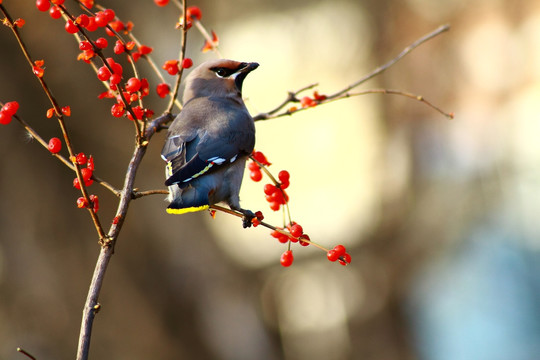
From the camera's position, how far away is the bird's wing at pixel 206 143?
2.23m

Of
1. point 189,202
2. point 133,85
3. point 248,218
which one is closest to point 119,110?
point 133,85

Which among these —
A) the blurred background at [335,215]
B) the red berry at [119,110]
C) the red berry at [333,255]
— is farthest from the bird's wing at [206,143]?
the blurred background at [335,215]

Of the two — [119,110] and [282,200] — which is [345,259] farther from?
[119,110]

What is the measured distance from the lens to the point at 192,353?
17.2 feet

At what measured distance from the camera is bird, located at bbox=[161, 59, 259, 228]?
83.0 inches

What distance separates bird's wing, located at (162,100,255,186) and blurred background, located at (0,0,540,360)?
2.50 m

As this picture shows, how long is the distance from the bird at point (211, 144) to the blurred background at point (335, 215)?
233cm

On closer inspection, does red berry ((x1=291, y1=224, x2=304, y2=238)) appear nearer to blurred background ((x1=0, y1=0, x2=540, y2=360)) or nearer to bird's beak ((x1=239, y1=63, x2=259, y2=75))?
bird's beak ((x1=239, y1=63, x2=259, y2=75))

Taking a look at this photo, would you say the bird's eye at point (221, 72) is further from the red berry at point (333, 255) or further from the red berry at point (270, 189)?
the red berry at point (333, 255)

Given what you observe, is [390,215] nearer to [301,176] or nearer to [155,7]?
[301,176]

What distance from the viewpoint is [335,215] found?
21.5ft

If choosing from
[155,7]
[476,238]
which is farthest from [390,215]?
[155,7]

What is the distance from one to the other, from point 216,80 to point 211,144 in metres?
0.41

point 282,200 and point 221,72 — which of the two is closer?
point 282,200
